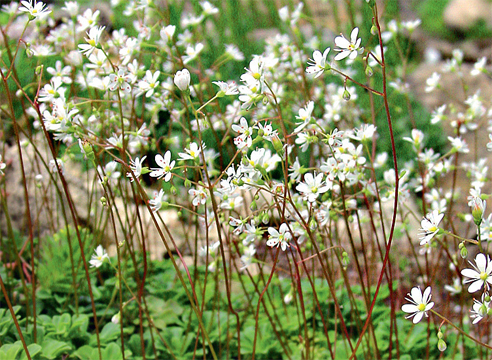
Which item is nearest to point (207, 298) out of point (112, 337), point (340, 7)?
point (112, 337)

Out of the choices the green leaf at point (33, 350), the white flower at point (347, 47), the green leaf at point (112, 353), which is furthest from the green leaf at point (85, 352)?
the white flower at point (347, 47)

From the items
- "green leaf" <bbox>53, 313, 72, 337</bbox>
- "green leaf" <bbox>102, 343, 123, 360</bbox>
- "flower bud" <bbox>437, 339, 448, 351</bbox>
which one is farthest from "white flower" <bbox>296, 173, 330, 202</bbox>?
"green leaf" <bbox>53, 313, 72, 337</bbox>

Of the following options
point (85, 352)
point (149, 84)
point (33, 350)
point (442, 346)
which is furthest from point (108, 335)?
point (442, 346)

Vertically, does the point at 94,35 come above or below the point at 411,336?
above

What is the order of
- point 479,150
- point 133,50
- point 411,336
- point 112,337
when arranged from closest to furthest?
point 133,50
point 112,337
point 411,336
point 479,150

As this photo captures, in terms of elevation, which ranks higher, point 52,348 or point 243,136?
point 243,136

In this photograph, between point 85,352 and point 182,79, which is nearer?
point 182,79

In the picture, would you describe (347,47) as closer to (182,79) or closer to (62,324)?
(182,79)

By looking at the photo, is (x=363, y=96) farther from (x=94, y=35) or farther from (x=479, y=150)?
(x=94, y=35)
